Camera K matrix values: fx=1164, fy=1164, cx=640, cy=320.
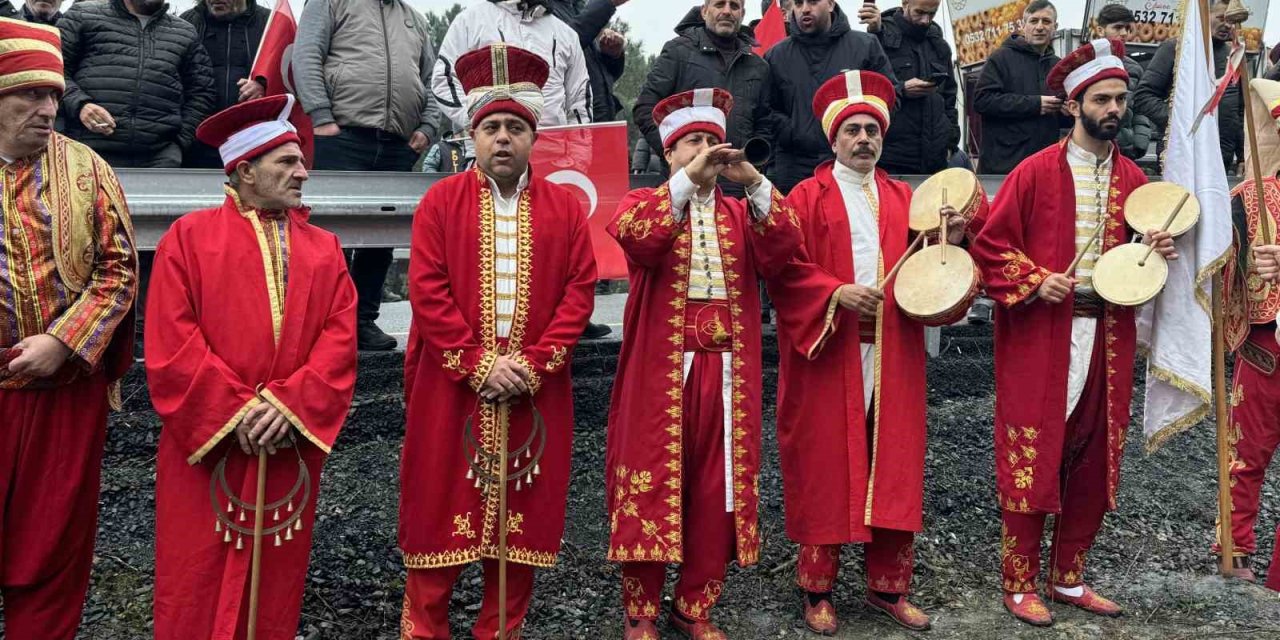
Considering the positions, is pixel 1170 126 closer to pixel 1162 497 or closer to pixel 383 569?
pixel 1162 497

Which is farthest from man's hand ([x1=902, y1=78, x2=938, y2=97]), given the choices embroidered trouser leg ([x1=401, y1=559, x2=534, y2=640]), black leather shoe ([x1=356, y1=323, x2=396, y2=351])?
embroidered trouser leg ([x1=401, y1=559, x2=534, y2=640])

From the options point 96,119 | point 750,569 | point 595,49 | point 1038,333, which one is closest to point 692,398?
point 750,569

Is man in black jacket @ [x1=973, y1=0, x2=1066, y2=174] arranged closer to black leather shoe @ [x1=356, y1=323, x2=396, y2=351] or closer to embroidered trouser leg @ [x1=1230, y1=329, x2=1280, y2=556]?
embroidered trouser leg @ [x1=1230, y1=329, x2=1280, y2=556]

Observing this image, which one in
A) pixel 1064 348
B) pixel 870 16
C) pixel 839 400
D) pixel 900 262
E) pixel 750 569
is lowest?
pixel 750 569

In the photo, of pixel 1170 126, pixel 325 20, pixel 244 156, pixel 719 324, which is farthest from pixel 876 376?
pixel 325 20

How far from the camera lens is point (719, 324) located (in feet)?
14.4

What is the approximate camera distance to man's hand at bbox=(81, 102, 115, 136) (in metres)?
5.72

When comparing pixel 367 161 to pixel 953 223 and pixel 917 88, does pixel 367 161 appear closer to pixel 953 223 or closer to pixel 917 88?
pixel 917 88

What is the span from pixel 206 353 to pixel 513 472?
1.09 metres

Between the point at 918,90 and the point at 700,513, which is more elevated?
the point at 918,90

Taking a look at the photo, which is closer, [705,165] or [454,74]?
[705,165]

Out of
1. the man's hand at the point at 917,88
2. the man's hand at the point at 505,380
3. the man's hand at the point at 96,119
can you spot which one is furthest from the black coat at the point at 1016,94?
the man's hand at the point at 96,119

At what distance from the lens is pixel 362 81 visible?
20.9 feet

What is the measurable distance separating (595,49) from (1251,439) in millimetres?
4436
